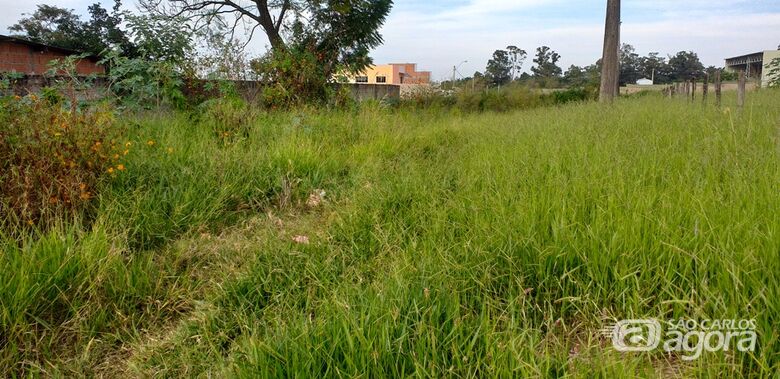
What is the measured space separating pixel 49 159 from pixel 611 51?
11442 millimetres

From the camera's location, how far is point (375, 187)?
3764 mm

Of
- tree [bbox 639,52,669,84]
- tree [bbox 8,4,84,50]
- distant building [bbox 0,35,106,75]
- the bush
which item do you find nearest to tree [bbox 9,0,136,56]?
tree [bbox 8,4,84,50]

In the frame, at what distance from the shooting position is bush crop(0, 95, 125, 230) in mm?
2932

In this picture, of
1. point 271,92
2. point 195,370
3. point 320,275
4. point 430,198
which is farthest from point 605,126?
point 271,92

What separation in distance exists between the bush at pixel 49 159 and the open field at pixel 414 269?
0.57 ft

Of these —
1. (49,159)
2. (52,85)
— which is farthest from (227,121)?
(49,159)

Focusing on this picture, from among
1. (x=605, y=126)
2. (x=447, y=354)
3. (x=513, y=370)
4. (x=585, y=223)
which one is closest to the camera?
(x=513, y=370)

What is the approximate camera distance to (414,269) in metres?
2.13

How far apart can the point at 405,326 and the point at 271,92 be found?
7474mm

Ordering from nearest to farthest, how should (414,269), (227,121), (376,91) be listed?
(414,269)
(227,121)
(376,91)

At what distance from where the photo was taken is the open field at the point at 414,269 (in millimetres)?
1555

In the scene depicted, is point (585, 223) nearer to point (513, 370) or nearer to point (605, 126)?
point (513, 370)

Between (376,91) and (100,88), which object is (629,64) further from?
(100,88)

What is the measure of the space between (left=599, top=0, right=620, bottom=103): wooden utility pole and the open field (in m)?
7.83
